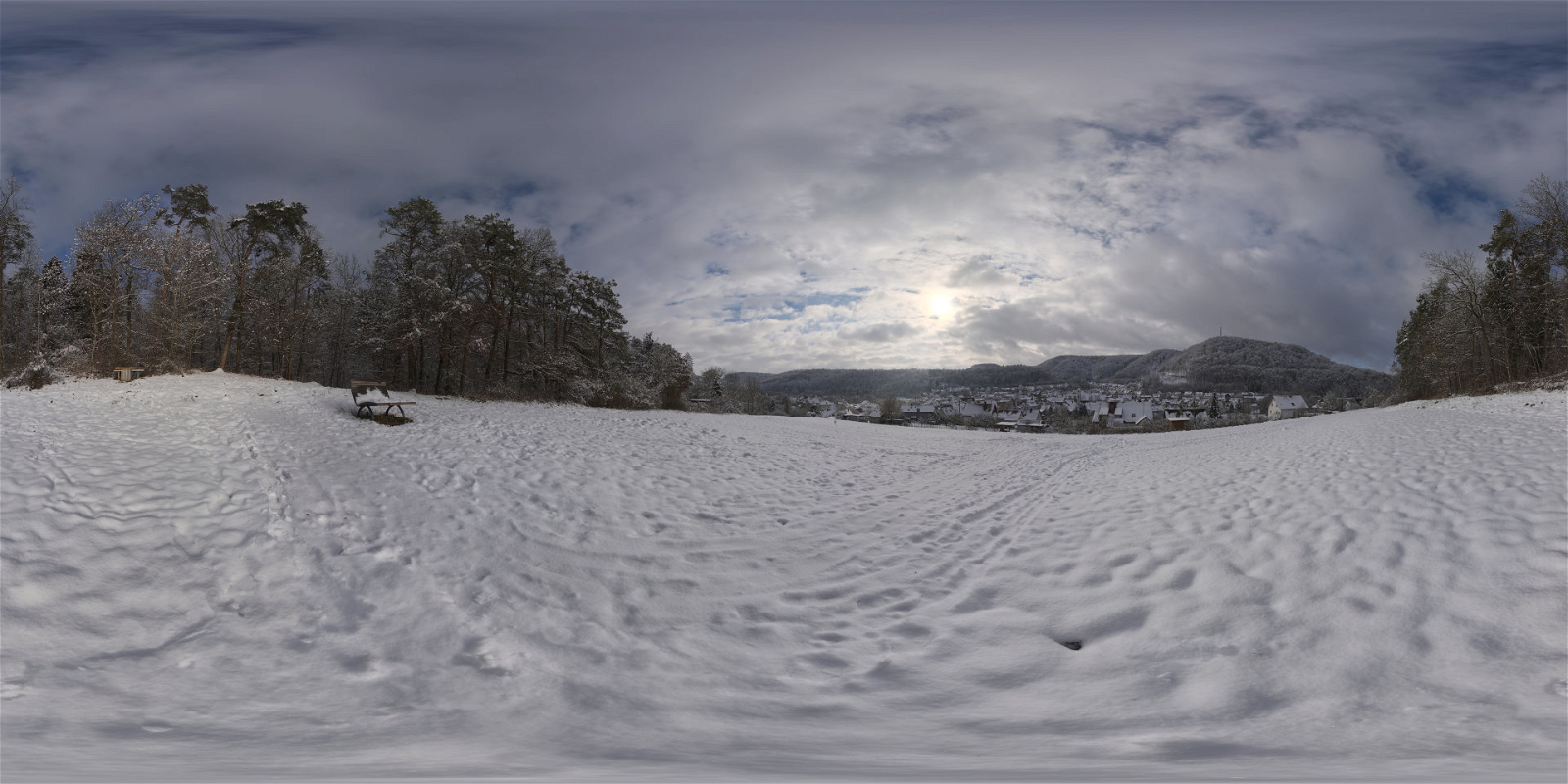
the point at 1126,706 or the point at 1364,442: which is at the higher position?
the point at 1364,442

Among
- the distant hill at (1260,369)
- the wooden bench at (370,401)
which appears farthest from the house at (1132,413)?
the wooden bench at (370,401)

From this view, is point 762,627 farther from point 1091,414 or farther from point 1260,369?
point 1260,369

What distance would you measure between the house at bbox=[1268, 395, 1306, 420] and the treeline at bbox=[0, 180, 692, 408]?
68.0 meters

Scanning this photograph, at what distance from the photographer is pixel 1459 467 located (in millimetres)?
7727

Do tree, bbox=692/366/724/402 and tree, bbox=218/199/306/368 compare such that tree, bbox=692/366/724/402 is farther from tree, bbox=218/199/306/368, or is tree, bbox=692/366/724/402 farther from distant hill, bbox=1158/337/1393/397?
distant hill, bbox=1158/337/1393/397

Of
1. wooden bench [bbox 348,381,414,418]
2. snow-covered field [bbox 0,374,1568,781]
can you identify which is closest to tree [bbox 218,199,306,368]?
wooden bench [bbox 348,381,414,418]

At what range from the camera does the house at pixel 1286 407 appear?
62.9 metres

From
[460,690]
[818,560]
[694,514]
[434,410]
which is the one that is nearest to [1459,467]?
[818,560]

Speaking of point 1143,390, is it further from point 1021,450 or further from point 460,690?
point 460,690

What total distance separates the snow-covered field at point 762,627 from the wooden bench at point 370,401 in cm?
695

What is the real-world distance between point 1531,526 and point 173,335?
34734 mm

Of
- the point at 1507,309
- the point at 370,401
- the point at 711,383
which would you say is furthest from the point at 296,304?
the point at 1507,309

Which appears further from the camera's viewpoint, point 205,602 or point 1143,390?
point 1143,390

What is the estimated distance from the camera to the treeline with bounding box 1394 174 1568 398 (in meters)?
26.6
